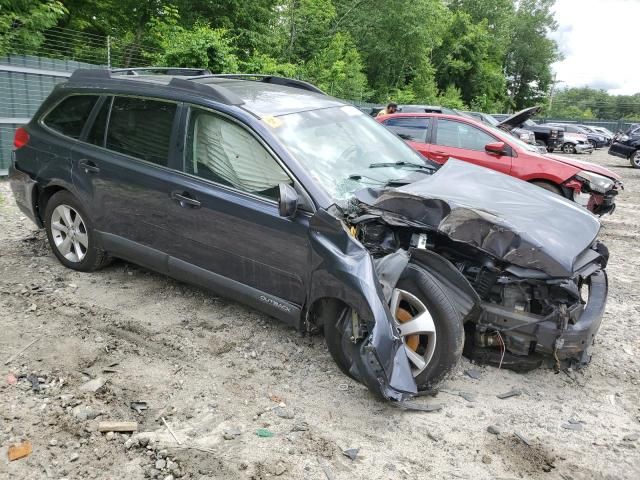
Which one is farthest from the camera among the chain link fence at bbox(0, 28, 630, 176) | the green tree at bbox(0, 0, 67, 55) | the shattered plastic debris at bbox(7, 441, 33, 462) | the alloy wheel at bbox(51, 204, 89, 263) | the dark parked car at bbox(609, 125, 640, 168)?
the dark parked car at bbox(609, 125, 640, 168)

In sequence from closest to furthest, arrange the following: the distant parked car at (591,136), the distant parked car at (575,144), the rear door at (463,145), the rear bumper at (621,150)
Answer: the rear door at (463,145)
the rear bumper at (621,150)
the distant parked car at (575,144)
the distant parked car at (591,136)

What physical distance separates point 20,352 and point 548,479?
3329mm

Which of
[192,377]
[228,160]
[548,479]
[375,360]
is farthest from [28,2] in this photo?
[548,479]

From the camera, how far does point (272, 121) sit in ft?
11.9

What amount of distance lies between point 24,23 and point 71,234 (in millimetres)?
7896

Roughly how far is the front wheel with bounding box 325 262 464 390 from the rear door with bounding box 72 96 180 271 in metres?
1.66

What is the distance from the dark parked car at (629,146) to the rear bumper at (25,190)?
61.9 feet

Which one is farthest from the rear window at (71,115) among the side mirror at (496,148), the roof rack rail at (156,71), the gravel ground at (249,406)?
the side mirror at (496,148)

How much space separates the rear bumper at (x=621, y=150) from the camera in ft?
59.0

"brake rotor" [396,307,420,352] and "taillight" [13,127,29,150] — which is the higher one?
"taillight" [13,127,29,150]

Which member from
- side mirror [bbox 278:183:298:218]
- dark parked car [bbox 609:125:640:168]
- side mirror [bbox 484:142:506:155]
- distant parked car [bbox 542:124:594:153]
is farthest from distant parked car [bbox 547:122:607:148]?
side mirror [bbox 278:183:298:218]

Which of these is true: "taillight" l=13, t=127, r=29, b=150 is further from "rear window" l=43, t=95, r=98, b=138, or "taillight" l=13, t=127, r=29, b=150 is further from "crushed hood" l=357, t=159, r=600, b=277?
"crushed hood" l=357, t=159, r=600, b=277

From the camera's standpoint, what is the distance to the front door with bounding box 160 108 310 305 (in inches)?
132

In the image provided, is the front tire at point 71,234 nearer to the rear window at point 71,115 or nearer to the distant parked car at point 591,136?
the rear window at point 71,115
